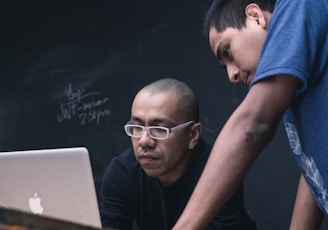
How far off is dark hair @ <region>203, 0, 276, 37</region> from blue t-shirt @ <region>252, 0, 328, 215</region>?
0.14 meters

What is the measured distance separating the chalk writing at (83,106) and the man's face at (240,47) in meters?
2.32

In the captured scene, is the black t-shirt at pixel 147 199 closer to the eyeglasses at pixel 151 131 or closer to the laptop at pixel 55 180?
the eyeglasses at pixel 151 131

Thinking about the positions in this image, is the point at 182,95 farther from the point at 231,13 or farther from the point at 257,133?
the point at 257,133

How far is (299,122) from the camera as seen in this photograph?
1436 millimetres

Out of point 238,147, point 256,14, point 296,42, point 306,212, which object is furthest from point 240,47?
point 306,212

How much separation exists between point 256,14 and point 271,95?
11.7 inches

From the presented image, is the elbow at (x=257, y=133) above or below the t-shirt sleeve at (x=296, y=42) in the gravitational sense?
below

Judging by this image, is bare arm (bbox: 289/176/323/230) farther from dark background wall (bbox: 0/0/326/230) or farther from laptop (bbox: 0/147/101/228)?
dark background wall (bbox: 0/0/326/230)

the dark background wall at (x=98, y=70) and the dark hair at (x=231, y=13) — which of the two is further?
the dark background wall at (x=98, y=70)

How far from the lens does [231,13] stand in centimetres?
152

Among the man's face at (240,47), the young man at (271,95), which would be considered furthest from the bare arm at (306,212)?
the man's face at (240,47)

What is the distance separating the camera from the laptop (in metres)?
1.68

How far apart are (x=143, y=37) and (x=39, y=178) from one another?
7.04ft

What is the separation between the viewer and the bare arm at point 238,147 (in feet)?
4.04
